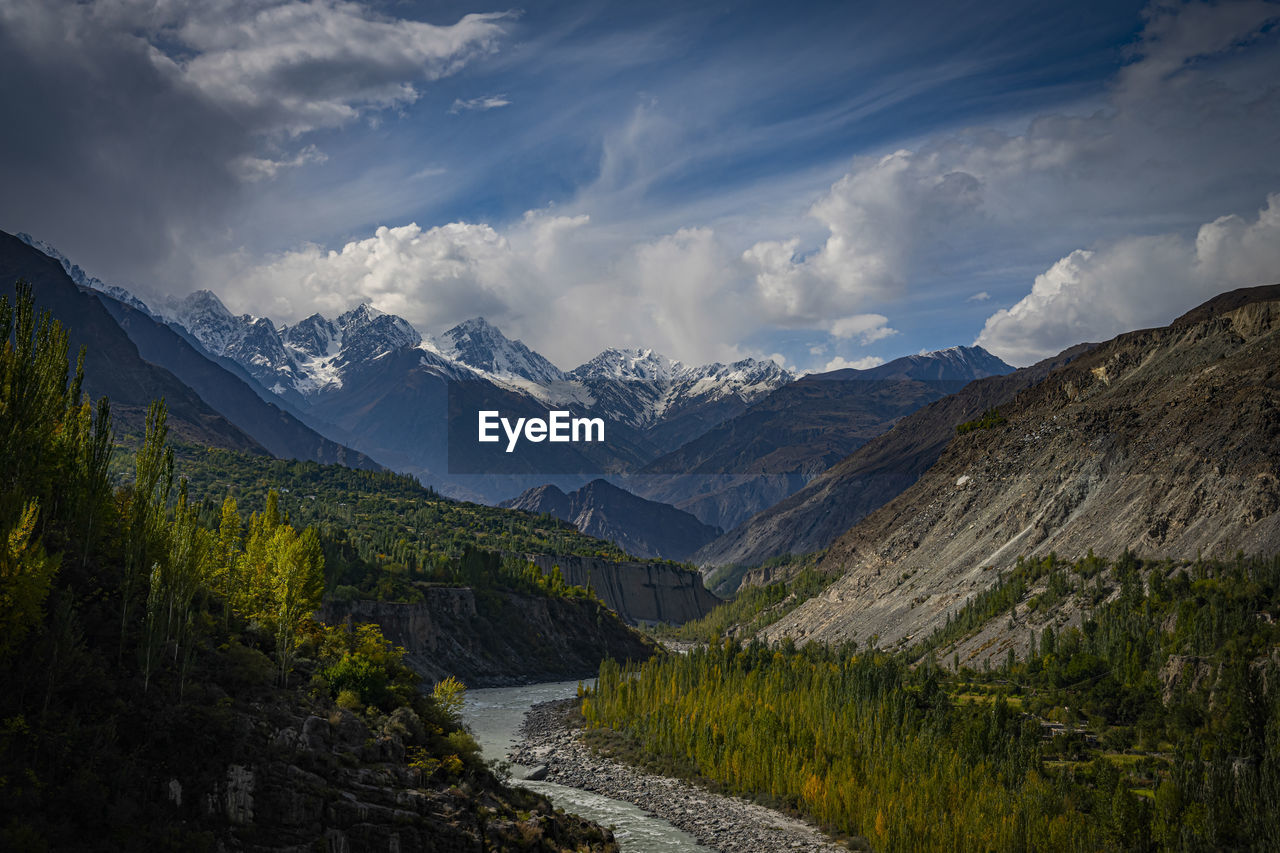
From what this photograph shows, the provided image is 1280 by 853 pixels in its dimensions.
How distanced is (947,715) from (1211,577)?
195 feet

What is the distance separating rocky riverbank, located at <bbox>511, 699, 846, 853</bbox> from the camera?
87.8 m

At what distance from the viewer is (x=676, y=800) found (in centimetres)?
10250

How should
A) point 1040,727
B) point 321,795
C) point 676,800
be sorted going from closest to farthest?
point 321,795 < point 676,800 < point 1040,727

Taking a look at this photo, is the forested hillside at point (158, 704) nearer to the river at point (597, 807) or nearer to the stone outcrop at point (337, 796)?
the stone outcrop at point (337, 796)

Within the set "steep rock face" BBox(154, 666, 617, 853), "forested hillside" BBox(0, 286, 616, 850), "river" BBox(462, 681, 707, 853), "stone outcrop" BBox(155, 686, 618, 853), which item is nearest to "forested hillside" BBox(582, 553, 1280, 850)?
"river" BBox(462, 681, 707, 853)

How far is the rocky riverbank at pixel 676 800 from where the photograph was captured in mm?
87812

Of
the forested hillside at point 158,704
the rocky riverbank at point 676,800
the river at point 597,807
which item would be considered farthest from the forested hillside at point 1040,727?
the forested hillside at point 158,704

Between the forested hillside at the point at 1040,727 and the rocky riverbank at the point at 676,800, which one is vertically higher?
the forested hillside at the point at 1040,727

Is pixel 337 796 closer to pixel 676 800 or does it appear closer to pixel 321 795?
pixel 321 795

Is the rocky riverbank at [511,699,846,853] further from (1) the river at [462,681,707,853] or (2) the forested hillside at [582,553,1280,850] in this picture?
(2) the forested hillside at [582,553,1280,850]

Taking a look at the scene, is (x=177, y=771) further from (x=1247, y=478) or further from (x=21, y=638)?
(x=1247, y=478)

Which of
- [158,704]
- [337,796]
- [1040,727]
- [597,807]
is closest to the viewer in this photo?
[158,704]

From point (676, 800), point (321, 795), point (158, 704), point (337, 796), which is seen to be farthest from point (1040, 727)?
point (158, 704)

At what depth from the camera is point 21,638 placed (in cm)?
4797
